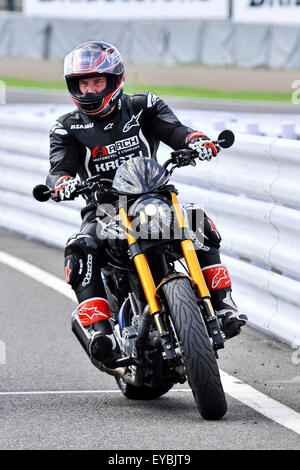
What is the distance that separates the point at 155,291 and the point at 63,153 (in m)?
1.16

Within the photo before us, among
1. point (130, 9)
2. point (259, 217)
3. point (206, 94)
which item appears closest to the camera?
point (259, 217)

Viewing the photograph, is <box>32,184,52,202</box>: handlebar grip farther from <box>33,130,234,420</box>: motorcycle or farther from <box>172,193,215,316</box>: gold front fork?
<box>172,193,215,316</box>: gold front fork

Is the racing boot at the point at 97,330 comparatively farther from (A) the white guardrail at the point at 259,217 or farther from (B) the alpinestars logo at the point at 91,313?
(A) the white guardrail at the point at 259,217

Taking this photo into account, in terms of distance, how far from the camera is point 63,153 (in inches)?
267

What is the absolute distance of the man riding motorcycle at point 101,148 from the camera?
254 inches

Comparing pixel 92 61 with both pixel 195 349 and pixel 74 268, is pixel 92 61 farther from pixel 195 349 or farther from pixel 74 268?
pixel 195 349

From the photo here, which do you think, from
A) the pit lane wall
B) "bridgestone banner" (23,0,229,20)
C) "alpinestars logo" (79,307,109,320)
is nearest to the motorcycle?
"alpinestars logo" (79,307,109,320)

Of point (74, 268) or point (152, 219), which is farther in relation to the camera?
point (74, 268)

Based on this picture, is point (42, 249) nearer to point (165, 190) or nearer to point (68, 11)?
point (165, 190)

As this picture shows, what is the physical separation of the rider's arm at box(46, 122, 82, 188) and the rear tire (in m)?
1.15

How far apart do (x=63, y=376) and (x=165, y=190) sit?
152cm

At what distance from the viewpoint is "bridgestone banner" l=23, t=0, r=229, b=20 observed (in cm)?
3512
